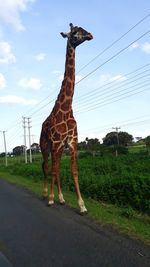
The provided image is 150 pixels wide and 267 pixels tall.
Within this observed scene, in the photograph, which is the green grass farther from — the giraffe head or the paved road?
the giraffe head

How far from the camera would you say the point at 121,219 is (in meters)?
9.30

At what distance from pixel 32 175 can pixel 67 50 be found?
1649 centimetres

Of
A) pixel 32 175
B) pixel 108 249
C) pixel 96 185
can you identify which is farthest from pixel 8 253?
pixel 32 175

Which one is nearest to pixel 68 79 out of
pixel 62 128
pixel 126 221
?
pixel 62 128

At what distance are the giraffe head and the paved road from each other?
4.55m

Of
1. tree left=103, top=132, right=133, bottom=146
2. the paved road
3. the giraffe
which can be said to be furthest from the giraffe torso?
tree left=103, top=132, right=133, bottom=146

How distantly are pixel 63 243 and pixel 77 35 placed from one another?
635 centimetres

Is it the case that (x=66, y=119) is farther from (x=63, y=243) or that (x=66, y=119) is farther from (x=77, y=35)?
(x=63, y=243)

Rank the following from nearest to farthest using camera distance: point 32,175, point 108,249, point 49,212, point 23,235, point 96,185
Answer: point 108,249 < point 23,235 < point 49,212 < point 96,185 < point 32,175

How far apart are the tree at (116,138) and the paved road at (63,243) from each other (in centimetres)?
9569

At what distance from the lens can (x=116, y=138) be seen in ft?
356

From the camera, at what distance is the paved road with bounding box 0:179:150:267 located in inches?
232

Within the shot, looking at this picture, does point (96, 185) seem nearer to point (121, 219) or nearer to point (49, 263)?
point (121, 219)

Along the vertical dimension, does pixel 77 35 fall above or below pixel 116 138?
below
